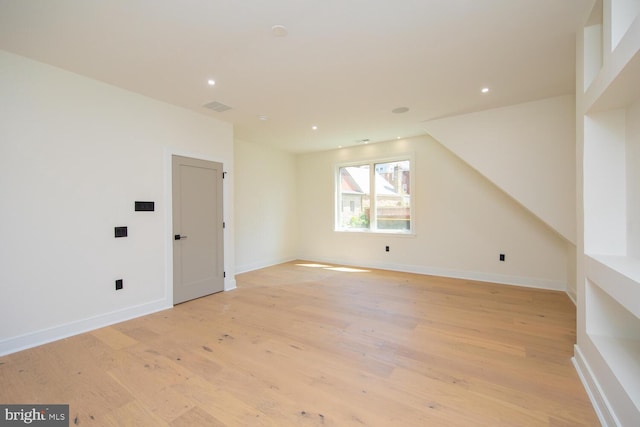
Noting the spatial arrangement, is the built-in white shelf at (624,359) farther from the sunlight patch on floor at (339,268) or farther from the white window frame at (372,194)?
the sunlight patch on floor at (339,268)

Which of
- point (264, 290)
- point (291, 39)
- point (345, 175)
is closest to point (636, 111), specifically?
point (291, 39)

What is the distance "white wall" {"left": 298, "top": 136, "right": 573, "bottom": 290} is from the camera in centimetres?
432

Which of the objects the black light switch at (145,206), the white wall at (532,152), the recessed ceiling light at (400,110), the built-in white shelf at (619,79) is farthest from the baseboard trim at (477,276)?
the black light switch at (145,206)

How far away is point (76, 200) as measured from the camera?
9.51 ft

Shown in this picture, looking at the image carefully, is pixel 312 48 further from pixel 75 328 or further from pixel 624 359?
pixel 75 328

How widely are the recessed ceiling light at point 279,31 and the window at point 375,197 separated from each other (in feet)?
13.0

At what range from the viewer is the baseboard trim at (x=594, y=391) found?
156 centimetres

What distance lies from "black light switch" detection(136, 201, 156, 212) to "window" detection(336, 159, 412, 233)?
407 centimetres

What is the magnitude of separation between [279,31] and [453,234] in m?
4.45

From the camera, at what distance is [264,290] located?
4398 millimetres

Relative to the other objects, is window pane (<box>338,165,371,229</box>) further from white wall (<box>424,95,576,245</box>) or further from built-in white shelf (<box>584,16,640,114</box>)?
built-in white shelf (<box>584,16,640,114</box>)

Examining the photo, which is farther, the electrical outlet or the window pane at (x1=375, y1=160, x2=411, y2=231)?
the window pane at (x1=375, y1=160, x2=411, y2=231)
